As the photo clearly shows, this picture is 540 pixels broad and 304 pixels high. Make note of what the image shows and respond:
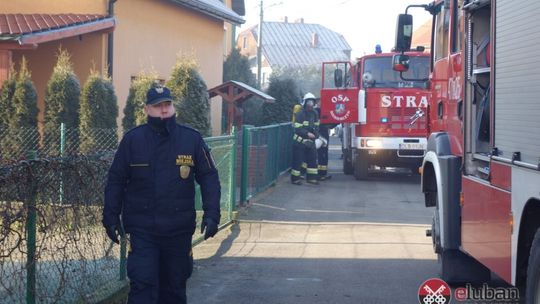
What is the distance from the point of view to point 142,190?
18.7 feet

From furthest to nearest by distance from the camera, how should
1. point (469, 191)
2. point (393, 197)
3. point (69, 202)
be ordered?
point (393, 197)
point (469, 191)
point (69, 202)

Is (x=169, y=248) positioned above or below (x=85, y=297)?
above

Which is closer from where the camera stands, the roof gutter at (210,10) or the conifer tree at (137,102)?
the conifer tree at (137,102)

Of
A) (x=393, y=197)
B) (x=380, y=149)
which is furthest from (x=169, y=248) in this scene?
(x=380, y=149)

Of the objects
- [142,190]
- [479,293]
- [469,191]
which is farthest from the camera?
[479,293]

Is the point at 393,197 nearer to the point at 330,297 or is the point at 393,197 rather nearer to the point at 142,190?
the point at 330,297

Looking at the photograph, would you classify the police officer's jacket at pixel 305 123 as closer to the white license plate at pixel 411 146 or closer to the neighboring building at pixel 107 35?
the white license plate at pixel 411 146

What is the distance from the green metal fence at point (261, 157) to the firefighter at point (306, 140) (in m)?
0.42

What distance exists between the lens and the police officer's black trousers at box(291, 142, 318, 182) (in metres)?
17.7

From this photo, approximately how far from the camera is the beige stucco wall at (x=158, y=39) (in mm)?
17859

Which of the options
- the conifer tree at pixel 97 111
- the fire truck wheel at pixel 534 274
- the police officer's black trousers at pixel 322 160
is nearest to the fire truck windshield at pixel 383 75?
the police officer's black trousers at pixel 322 160

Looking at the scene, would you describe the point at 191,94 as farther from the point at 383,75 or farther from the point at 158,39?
the point at 158,39

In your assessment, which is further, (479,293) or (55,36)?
(55,36)

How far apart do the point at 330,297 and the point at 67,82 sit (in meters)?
7.64
